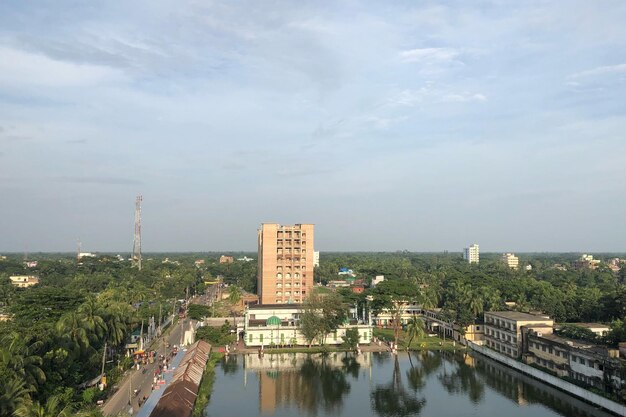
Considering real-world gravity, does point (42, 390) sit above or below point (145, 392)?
above

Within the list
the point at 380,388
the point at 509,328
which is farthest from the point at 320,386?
the point at 509,328

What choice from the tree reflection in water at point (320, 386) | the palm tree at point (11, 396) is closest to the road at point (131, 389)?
the palm tree at point (11, 396)

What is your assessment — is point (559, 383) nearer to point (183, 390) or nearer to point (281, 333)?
point (281, 333)

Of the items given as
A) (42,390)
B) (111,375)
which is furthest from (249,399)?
(42,390)

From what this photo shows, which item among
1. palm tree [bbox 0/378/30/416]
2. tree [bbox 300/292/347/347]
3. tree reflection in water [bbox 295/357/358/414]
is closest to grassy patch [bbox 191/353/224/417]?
tree reflection in water [bbox 295/357/358/414]

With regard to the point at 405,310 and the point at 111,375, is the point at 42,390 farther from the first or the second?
the point at 405,310

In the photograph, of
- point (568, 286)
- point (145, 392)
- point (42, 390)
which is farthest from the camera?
point (568, 286)
